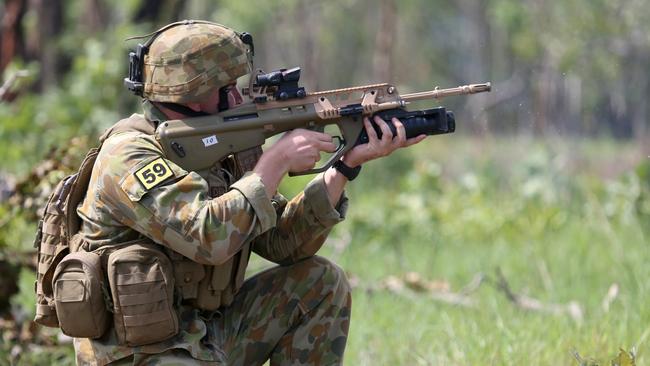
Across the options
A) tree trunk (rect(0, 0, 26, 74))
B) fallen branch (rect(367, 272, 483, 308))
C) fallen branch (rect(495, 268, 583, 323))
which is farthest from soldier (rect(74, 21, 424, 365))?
tree trunk (rect(0, 0, 26, 74))

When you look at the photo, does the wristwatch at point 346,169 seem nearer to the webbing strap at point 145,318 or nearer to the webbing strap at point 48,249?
the webbing strap at point 145,318

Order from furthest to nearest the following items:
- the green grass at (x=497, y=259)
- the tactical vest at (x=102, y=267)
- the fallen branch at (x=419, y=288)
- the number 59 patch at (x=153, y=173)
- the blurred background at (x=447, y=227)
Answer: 1. the fallen branch at (x=419, y=288)
2. the blurred background at (x=447, y=227)
3. the green grass at (x=497, y=259)
4. the tactical vest at (x=102, y=267)
5. the number 59 patch at (x=153, y=173)

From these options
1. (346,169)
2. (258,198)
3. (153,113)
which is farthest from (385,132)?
(153,113)

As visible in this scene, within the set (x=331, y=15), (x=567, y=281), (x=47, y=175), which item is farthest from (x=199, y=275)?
(x=331, y=15)

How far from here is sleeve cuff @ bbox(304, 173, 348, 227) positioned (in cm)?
359

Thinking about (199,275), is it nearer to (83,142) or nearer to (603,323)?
(83,142)

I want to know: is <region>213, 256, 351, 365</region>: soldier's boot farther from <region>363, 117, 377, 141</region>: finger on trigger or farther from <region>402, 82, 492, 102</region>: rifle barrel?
<region>402, 82, 492, 102</region>: rifle barrel

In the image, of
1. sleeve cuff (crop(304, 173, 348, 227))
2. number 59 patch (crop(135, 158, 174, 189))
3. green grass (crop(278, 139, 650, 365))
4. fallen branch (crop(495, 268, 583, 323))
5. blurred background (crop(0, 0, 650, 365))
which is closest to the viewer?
number 59 patch (crop(135, 158, 174, 189))

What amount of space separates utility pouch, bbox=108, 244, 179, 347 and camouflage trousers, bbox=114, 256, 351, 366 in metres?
0.39

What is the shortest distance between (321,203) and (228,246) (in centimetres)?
53

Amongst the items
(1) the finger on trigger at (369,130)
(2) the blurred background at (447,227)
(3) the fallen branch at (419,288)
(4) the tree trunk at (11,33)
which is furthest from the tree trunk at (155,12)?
(1) the finger on trigger at (369,130)

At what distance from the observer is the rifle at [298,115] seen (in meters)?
3.35

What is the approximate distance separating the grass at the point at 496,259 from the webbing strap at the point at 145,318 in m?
1.44

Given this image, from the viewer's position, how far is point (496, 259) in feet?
23.4
